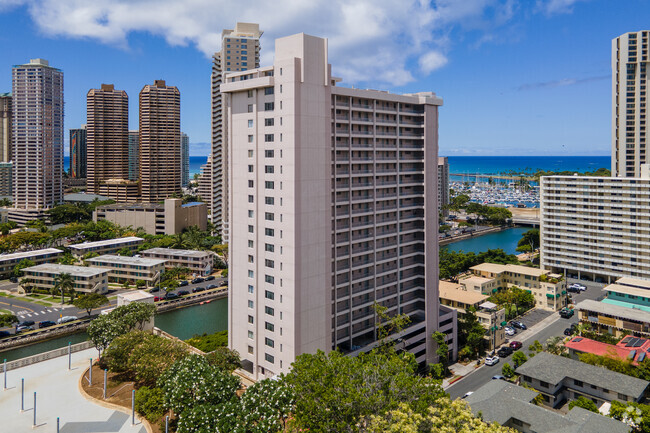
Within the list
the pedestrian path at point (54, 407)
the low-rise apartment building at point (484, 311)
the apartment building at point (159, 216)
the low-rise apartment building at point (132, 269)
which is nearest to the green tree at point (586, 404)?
the low-rise apartment building at point (484, 311)

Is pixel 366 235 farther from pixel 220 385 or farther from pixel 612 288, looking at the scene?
pixel 612 288

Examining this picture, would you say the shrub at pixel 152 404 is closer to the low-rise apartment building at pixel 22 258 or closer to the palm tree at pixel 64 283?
the palm tree at pixel 64 283

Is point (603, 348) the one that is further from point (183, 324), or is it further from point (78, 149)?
point (78, 149)

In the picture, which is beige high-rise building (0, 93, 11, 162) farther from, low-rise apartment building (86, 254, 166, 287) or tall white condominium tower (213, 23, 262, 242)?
low-rise apartment building (86, 254, 166, 287)

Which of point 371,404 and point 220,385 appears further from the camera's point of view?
point 220,385

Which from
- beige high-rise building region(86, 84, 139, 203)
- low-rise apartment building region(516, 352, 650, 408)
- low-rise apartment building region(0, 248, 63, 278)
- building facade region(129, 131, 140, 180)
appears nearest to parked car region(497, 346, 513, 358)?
low-rise apartment building region(516, 352, 650, 408)

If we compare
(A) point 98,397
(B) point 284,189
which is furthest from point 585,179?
(A) point 98,397

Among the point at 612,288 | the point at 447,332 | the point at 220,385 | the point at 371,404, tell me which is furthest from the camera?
the point at 612,288

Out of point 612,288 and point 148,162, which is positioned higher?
point 148,162
